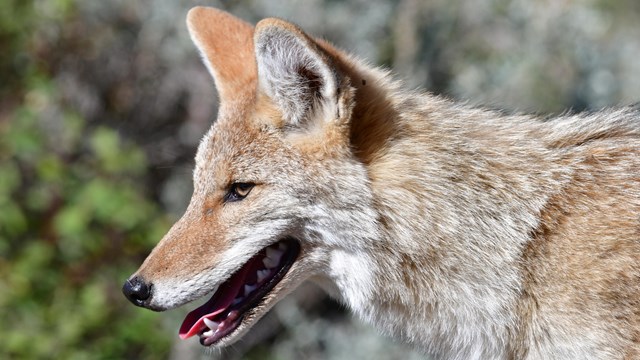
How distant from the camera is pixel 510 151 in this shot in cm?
384

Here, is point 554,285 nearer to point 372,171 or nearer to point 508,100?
point 372,171

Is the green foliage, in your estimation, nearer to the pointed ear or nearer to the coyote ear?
the pointed ear

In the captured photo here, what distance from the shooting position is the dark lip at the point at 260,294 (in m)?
3.74

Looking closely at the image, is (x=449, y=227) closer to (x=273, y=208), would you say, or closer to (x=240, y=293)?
(x=273, y=208)

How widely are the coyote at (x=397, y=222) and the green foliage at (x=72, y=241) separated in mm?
3542

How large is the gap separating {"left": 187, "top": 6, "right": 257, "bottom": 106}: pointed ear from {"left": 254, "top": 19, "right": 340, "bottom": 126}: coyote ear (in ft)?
1.34

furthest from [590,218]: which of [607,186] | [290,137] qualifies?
[290,137]

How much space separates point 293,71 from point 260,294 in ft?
2.89

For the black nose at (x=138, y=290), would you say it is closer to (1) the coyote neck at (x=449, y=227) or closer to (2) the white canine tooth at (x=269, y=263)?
(2) the white canine tooth at (x=269, y=263)

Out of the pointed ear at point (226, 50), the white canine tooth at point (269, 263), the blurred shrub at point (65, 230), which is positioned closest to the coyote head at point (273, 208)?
the white canine tooth at point (269, 263)

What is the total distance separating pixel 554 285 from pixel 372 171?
80 centimetres

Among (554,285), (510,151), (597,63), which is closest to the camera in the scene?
(554,285)

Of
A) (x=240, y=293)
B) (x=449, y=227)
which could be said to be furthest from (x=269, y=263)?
(x=449, y=227)

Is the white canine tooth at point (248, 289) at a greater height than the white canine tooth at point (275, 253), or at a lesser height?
lesser
